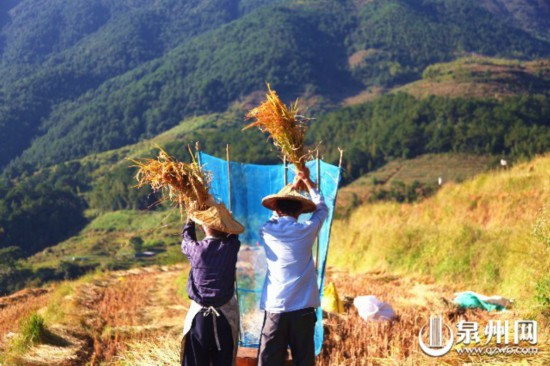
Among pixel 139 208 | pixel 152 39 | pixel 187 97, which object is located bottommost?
pixel 139 208

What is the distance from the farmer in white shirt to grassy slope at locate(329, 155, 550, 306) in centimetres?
285

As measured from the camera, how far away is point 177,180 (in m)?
3.88

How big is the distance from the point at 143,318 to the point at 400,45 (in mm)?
141655

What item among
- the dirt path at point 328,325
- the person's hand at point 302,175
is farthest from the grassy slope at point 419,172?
the person's hand at point 302,175

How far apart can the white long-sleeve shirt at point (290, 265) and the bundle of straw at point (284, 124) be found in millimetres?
689

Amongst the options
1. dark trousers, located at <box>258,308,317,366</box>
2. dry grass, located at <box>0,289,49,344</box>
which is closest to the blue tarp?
dark trousers, located at <box>258,308,317,366</box>

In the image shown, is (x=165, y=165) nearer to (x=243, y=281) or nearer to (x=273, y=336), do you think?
(x=273, y=336)

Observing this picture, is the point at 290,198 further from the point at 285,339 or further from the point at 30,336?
the point at 30,336

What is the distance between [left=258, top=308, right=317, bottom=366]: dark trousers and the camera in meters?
3.60

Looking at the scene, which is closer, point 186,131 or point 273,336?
point 273,336

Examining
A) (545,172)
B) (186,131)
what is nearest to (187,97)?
(186,131)

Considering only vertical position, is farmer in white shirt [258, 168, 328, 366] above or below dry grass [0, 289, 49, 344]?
above

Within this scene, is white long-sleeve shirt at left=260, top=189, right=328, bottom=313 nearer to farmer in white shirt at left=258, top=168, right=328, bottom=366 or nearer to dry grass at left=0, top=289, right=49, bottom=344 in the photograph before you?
farmer in white shirt at left=258, top=168, right=328, bottom=366

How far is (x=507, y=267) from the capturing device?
24.4 feet
